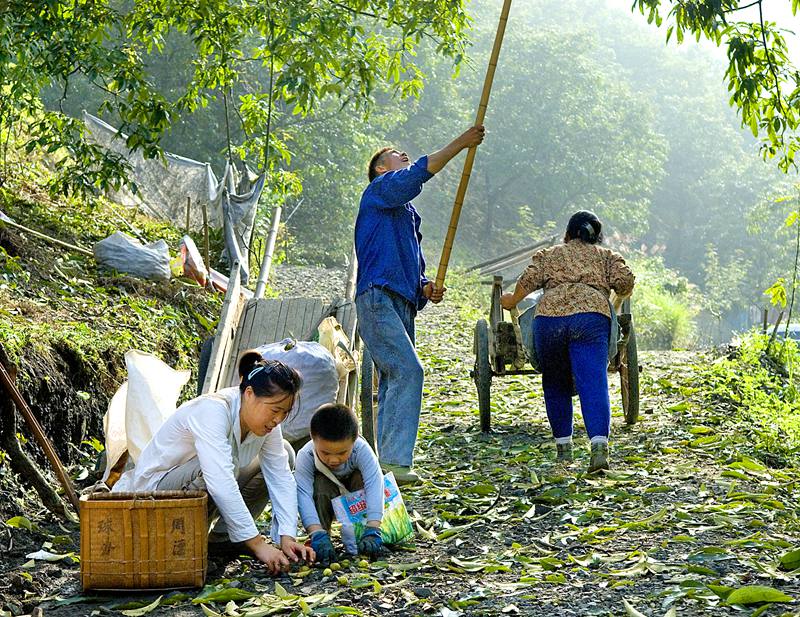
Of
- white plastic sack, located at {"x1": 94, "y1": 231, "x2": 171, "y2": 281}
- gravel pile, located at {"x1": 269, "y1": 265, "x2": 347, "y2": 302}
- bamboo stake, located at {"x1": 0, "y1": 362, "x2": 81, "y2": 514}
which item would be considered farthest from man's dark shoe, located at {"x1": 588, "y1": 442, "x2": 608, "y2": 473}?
gravel pile, located at {"x1": 269, "y1": 265, "x2": 347, "y2": 302}

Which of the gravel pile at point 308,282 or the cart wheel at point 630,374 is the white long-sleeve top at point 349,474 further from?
the gravel pile at point 308,282

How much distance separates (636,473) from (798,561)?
7.18 feet

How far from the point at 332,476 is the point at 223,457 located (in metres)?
0.65

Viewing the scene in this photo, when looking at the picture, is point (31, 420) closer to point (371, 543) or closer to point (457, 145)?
point (371, 543)

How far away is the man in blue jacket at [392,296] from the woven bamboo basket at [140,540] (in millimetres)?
1627

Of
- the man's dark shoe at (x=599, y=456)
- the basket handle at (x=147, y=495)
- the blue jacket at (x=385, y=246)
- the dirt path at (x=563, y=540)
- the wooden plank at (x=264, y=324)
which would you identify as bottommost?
the dirt path at (x=563, y=540)

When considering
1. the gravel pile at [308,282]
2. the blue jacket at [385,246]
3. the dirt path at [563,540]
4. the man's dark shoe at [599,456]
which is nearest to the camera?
the dirt path at [563,540]

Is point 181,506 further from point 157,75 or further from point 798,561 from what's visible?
point 157,75

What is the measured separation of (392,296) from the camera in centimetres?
570

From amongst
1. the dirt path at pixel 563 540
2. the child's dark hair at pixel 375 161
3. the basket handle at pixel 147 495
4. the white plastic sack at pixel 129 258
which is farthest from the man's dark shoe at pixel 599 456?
the white plastic sack at pixel 129 258

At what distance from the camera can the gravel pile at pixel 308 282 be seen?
18.8 m

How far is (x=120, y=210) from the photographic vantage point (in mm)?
13133

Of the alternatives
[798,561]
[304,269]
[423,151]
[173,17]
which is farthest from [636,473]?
[423,151]

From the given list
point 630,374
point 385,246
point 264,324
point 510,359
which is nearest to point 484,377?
point 510,359
